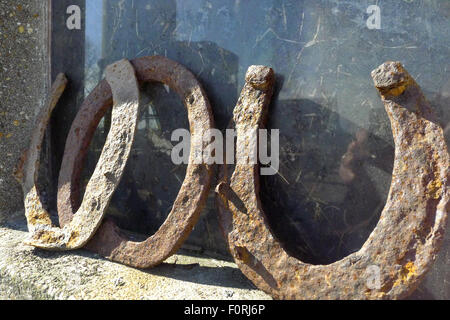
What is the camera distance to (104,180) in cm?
209

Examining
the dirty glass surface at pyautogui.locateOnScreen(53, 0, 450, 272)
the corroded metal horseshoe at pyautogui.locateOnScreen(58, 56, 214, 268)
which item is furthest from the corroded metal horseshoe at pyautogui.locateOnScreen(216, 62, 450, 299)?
the corroded metal horseshoe at pyautogui.locateOnScreen(58, 56, 214, 268)

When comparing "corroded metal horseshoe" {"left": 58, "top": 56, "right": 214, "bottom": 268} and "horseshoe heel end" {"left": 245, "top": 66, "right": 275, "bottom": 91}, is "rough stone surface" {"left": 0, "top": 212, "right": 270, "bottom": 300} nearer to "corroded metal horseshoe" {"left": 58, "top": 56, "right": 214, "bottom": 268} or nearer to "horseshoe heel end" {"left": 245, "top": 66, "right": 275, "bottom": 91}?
"corroded metal horseshoe" {"left": 58, "top": 56, "right": 214, "bottom": 268}

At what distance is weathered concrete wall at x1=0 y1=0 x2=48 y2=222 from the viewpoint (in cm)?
244

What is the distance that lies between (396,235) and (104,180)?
1.49 m

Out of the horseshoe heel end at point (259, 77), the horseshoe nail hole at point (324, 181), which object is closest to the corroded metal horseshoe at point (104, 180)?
the horseshoe heel end at point (259, 77)

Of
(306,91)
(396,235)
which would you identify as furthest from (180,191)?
(396,235)

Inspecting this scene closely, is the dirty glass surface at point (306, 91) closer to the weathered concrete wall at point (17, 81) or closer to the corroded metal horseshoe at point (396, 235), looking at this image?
the corroded metal horseshoe at point (396, 235)

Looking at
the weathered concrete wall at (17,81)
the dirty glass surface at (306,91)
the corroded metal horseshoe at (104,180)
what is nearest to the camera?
the dirty glass surface at (306,91)

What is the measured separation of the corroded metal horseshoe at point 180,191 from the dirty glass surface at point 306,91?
123mm

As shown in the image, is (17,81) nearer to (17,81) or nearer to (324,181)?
(17,81)

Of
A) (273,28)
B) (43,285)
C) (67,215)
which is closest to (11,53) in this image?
(67,215)

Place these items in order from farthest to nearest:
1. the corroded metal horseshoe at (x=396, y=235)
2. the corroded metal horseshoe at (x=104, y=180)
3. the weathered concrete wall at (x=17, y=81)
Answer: the weathered concrete wall at (x=17, y=81), the corroded metal horseshoe at (x=104, y=180), the corroded metal horseshoe at (x=396, y=235)

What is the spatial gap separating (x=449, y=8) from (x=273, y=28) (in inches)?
30.8

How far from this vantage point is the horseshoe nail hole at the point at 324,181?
1.71 metres
